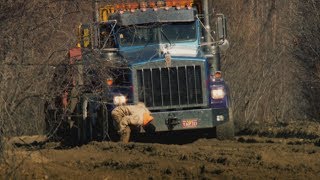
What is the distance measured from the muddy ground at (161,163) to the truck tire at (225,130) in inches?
76.5

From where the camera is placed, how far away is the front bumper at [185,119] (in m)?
16.0

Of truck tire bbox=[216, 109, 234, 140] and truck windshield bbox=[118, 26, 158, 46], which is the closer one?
truck tire bbox=[216, 109, 234, 140]

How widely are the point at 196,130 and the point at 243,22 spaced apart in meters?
15.5

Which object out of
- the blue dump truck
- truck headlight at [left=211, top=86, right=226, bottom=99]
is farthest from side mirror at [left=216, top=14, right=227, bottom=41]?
truck headlight at [left=211, top=86, right=226, bottom=99]

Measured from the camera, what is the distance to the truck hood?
1678cm

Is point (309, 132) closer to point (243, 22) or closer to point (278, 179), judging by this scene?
point (278, 179)

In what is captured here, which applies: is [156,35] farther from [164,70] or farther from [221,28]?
[221,28]

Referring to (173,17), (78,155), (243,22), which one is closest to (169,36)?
(173,17)

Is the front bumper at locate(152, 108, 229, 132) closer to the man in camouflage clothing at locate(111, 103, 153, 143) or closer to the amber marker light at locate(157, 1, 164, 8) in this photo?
the man in camouflage clothing at locate(111, 103, 153, 143)

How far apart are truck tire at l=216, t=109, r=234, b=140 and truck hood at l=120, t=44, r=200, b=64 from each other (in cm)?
162

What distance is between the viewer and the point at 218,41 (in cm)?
1783

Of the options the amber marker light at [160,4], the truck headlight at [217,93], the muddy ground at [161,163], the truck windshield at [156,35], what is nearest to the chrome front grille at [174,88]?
the truck headlight at [217,93]

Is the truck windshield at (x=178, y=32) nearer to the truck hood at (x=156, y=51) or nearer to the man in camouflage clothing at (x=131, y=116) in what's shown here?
the truck hood at (x=156, y=51)

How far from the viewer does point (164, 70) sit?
1634 centimetres
